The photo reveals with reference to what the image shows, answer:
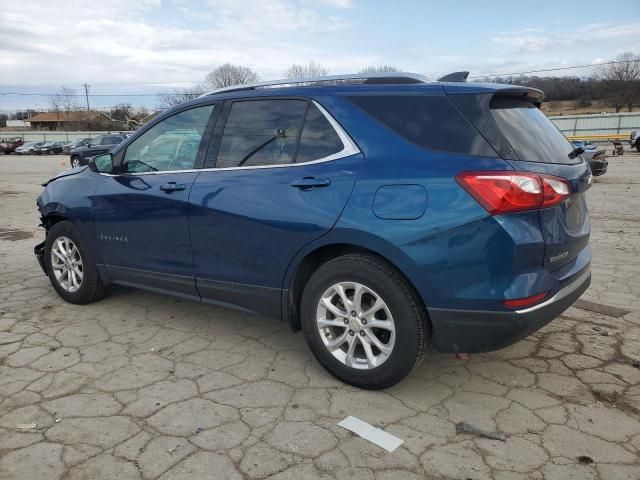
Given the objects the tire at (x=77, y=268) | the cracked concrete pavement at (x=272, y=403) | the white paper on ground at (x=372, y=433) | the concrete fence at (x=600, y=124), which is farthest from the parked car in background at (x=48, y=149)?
the white paper on ground at (x=372, y=433)

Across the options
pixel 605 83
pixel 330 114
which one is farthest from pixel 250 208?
pixel 605 83

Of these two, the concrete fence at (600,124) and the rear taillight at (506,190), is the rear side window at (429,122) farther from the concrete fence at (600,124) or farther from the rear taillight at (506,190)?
the concrete fence at (600,124)

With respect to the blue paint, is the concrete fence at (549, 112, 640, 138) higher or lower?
higher

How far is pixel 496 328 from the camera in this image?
263 cm

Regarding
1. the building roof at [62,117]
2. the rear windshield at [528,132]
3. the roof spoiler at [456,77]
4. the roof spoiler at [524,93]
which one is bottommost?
the rear windshield at [528,132]

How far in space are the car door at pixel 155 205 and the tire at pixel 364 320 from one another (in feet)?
3.67

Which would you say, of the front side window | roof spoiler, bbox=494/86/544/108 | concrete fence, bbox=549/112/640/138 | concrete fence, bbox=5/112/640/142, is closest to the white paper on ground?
roof spoiler, bbox=494/86/544/108

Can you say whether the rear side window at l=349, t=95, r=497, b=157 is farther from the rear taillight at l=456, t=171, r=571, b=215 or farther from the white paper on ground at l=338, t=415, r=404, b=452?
the white paper on ground at l=338, t=415, r=404, b=452

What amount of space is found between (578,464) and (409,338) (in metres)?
0.97

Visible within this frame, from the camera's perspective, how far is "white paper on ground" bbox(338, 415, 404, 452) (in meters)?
2.58

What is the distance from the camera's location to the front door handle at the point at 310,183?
302 centimetres

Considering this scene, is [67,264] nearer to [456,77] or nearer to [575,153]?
[456,77]

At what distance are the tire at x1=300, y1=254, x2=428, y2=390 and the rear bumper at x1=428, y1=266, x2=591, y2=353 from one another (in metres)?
0.12

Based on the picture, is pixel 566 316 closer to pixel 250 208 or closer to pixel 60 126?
pixel 250 208
